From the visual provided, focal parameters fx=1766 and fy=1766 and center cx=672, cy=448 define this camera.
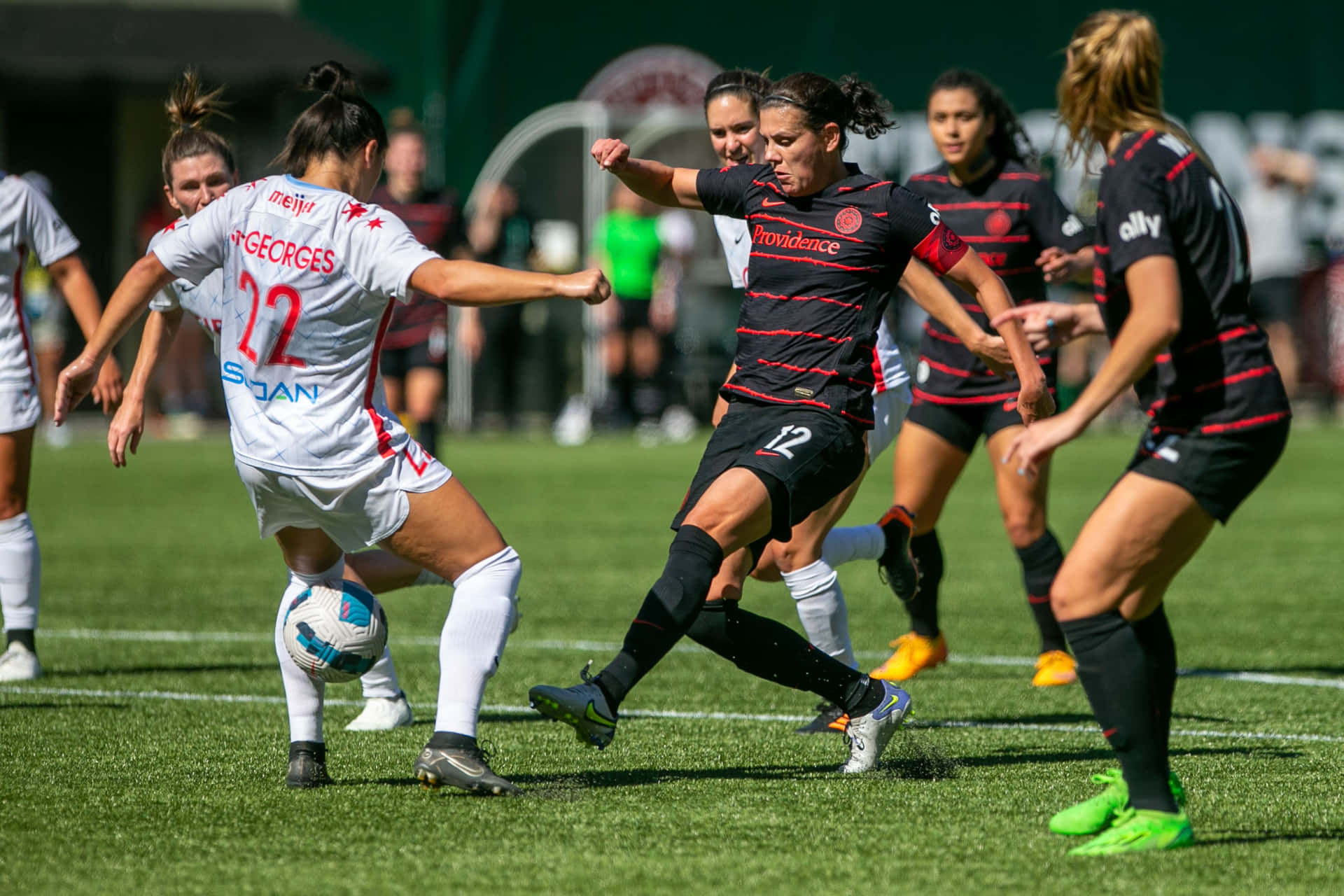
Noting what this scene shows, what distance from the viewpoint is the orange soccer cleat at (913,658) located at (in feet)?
24.6

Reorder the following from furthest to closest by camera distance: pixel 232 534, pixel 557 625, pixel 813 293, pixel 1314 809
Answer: pixel 232 534, pixel 557 625, pixel 813 293, pixel 1314 809

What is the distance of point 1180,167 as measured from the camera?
427cm

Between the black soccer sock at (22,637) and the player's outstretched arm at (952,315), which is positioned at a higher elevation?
the player's outstretched arm at (952,315)

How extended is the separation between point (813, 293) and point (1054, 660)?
261cm

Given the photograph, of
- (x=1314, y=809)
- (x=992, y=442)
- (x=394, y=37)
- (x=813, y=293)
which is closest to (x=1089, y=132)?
(x=813, y=293)

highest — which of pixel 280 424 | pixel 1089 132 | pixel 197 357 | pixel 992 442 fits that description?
pixel 1089 132

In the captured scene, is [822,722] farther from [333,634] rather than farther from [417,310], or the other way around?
[417,310]

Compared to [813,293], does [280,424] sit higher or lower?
lower

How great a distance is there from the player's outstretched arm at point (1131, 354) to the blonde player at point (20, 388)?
447cm

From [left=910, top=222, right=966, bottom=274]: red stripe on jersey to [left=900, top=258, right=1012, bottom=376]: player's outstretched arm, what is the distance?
0.19 m

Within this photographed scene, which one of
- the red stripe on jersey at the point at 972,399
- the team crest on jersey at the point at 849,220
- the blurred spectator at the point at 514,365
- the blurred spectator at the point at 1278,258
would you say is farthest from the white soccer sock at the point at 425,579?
the blurred spectator at the point at 1278,258

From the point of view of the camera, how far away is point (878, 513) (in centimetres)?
1343

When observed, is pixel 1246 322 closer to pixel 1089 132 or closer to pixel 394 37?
pixel 1089 132

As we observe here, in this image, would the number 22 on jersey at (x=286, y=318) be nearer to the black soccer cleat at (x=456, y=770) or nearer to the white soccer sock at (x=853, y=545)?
the black soccer cleat at (x=456, y=770)
